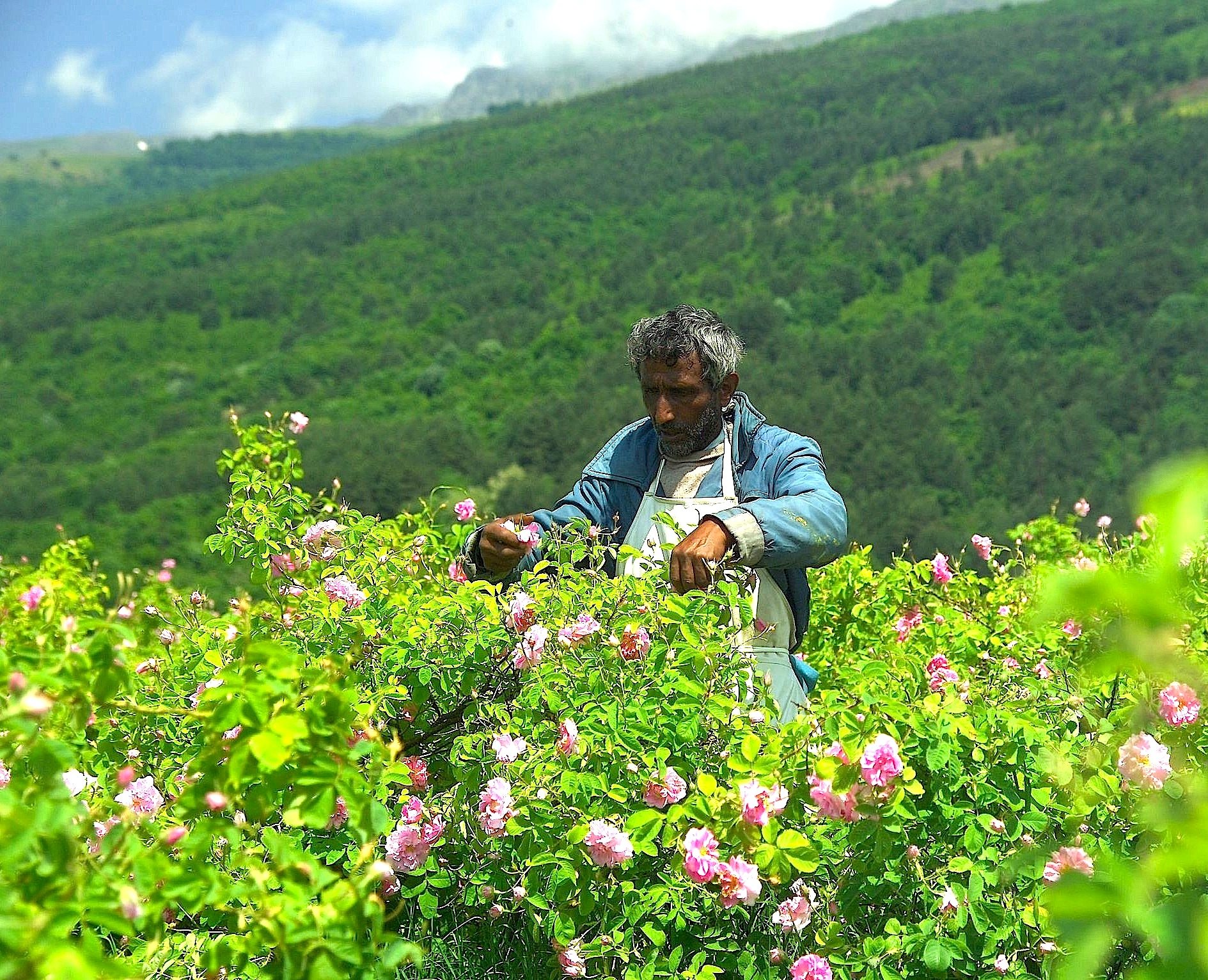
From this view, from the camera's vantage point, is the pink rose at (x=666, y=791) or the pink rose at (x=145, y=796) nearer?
the pink rose at (x=666, y=791)

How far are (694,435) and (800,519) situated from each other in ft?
2.10

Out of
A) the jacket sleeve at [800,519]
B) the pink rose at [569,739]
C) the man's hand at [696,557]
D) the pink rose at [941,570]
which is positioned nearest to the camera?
the pink rose at [569,739]

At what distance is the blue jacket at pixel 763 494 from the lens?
2.89m

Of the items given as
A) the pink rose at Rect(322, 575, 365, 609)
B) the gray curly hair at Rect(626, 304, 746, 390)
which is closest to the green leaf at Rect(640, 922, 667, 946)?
the pink rose at Rect(322, 575, 365, 609)

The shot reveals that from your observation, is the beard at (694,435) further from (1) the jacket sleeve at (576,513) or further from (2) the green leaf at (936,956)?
(2) the green leaf at (936,956)

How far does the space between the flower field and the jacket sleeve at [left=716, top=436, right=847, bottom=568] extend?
0.41 metres

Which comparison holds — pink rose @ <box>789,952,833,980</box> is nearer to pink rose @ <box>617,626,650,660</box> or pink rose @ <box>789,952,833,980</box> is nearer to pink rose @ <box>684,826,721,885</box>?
pink rose @ <box>684,826,721,885</box>

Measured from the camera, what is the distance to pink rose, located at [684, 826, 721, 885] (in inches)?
74.9

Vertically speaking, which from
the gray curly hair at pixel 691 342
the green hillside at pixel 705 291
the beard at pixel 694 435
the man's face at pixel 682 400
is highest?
the gray curly hair at pixel 691 342

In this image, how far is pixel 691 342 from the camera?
11.0 ft

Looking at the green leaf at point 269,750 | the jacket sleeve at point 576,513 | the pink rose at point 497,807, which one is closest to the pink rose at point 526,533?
the jacket sleeve at point 576,513

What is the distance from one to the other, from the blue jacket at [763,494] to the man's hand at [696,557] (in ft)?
0.33

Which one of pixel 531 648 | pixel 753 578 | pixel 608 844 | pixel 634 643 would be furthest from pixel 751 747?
pixel 753 578

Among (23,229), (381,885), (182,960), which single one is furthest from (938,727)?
(23,229)
